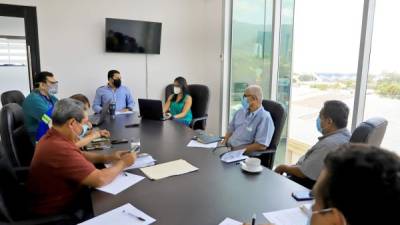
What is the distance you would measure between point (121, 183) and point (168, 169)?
305mm

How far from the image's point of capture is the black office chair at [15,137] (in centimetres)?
→ 200

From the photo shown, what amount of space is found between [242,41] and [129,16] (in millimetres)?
1869

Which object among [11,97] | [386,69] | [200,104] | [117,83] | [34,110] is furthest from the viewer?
[117,83]

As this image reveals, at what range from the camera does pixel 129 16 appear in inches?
184

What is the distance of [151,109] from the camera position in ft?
11.2

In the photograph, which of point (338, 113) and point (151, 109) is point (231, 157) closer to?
point (338, 113)

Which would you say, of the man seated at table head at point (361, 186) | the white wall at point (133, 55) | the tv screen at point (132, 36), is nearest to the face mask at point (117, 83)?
the white wall at point (133, 55)

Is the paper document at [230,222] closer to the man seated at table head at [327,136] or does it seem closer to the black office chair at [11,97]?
the man seated at table head at [327,136]

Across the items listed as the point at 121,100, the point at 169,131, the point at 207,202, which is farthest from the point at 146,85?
the point at 207,202

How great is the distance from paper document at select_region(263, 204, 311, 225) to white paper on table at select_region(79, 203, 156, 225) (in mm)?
500

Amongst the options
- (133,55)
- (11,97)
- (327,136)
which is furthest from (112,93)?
(327,136)

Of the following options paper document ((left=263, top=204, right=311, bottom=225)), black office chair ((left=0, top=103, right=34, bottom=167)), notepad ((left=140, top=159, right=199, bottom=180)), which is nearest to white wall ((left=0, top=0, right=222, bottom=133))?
black office chair ((left=0, top=103, right=34, bottom=167))

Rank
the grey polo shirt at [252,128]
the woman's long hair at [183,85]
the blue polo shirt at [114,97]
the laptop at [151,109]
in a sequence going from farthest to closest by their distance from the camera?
the blue polo shirt at [114,97] → the woman's long hair at [183,85] → the laptop at [151,109] → the grey polo shirt at [252,128]

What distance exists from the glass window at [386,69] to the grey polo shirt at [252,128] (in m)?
0.91
